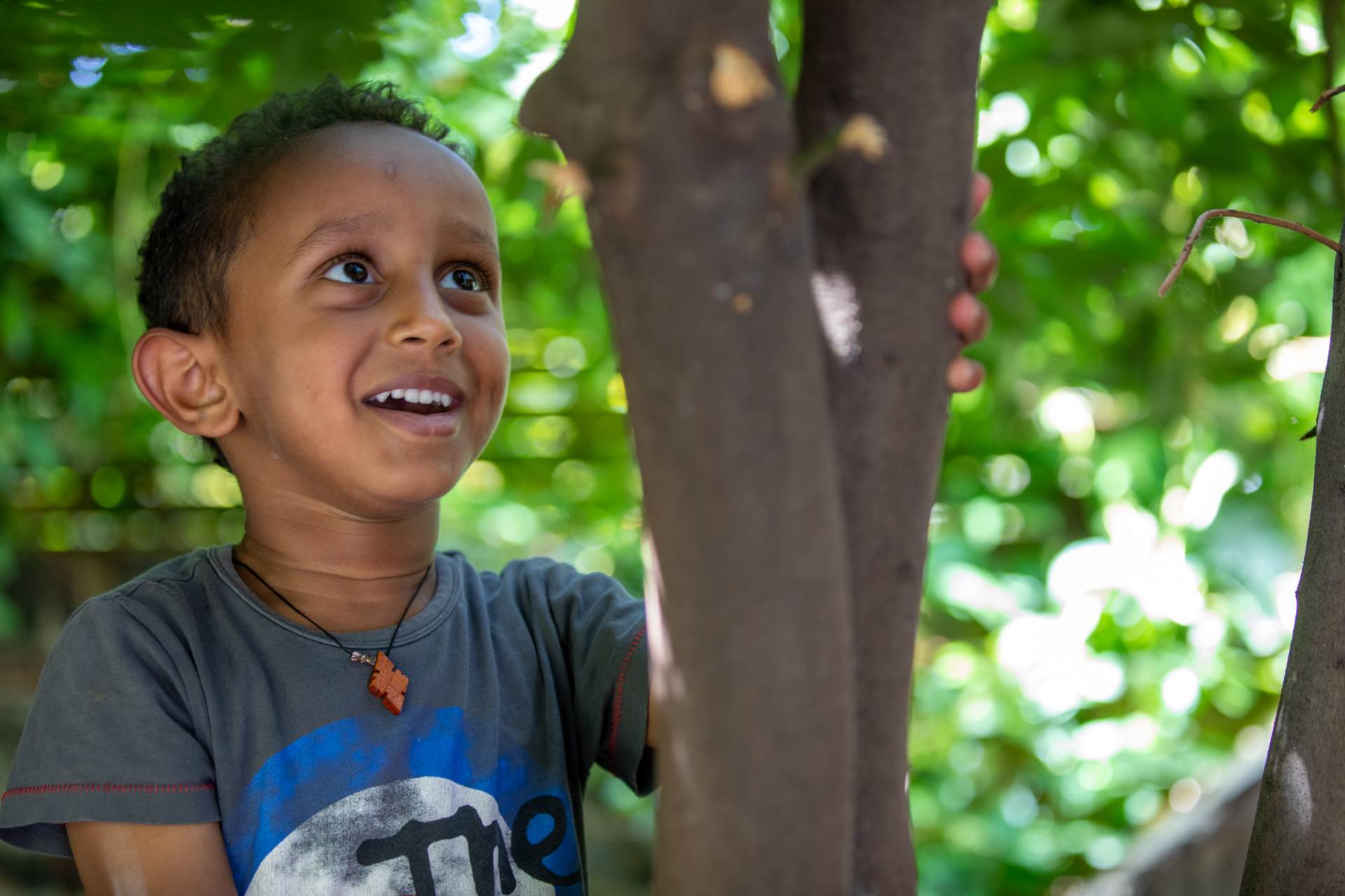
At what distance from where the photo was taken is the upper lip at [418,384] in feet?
3.31

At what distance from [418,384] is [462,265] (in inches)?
5.9

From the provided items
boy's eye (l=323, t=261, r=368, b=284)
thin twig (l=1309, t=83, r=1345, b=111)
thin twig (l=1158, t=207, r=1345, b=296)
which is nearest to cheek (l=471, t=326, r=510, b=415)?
boy's eye (l=323, t=261, r=368, b=284)

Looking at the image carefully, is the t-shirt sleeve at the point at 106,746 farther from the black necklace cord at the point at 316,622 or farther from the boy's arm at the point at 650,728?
the boy's arm at the point at 650,728

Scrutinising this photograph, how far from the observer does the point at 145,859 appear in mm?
891

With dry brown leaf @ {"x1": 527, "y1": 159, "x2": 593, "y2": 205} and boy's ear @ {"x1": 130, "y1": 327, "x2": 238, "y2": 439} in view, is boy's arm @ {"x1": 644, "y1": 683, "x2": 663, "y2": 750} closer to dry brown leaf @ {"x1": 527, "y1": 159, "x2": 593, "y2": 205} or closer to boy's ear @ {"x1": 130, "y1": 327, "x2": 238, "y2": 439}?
boy's ear @ {"x1": 130, "y1": 327, "x2": 238, "y2": 439}

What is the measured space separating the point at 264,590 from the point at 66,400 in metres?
2.08

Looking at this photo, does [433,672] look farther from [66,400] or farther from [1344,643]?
[66,400]

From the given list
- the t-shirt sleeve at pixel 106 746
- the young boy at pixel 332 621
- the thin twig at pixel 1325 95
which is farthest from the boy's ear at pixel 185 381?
the thin twig at pixel 1325 95

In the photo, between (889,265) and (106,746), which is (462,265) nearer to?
(106,746)

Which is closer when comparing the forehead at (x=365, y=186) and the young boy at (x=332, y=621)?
the young boy at (x=332, y=621)

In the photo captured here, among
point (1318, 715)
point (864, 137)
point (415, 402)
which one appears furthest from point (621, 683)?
point (864, 137)

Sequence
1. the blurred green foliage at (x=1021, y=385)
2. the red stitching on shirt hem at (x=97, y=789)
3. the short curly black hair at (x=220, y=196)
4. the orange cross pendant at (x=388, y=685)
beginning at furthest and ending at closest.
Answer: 1. the blurred green foliage at (x=1021, y=385)
2. the short curly black hair at (x=220, y=196)
3. the orange cross pendant at (x=388, y=685)
4. the red stitching on shirt hem at (x=97, y=789)

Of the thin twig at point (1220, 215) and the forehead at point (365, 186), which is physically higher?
the forehead at point (365, 186)

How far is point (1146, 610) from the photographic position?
8.62 ft
